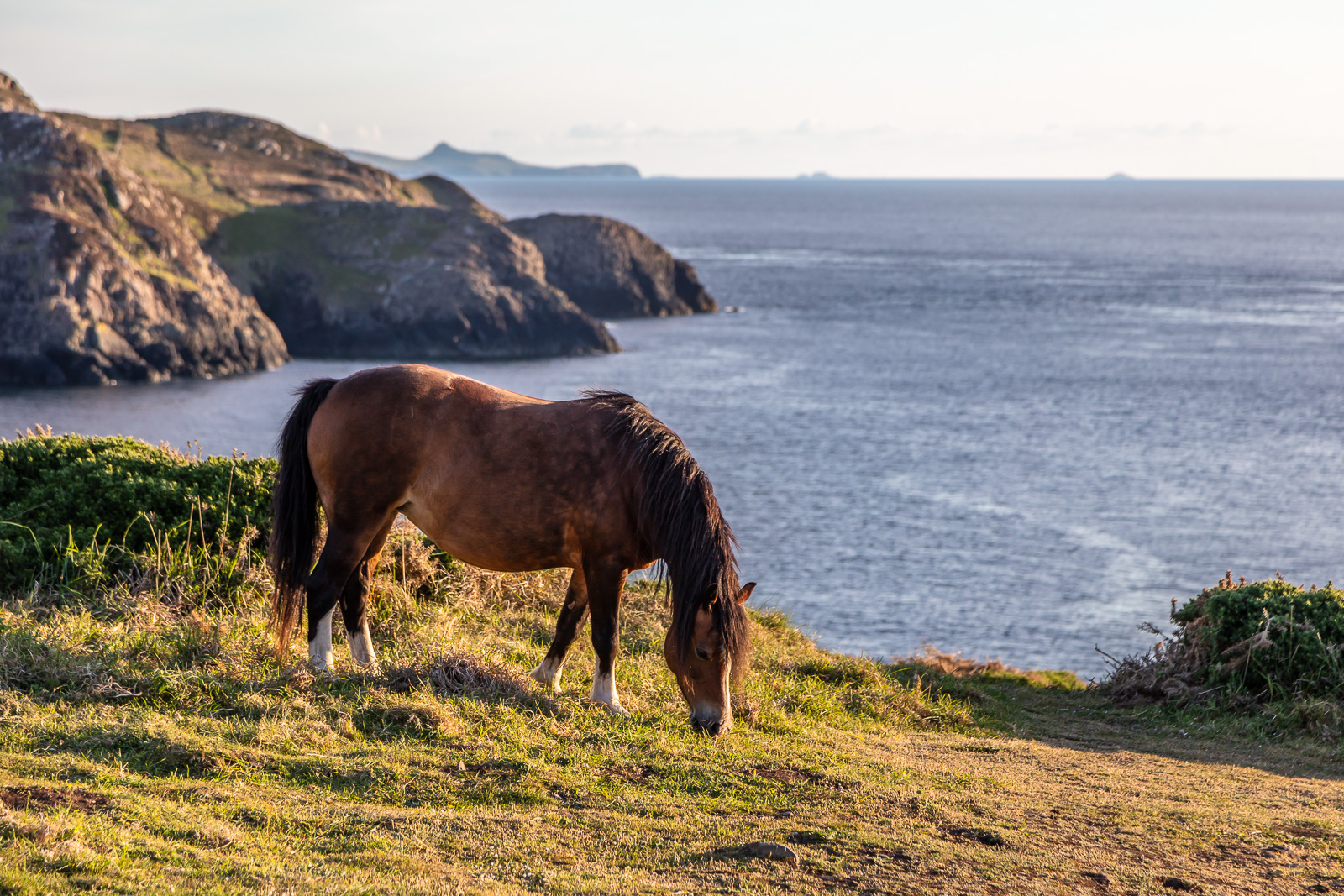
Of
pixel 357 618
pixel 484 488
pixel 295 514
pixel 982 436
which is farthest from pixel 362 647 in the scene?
pixel 982 436

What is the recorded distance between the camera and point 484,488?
784 centimetres

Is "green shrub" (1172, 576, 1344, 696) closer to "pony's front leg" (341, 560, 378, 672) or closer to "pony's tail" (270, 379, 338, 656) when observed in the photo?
"pony's front leg" (341, 560, 378, 672)

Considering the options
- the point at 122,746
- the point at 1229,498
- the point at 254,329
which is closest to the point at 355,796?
the point at 122,746

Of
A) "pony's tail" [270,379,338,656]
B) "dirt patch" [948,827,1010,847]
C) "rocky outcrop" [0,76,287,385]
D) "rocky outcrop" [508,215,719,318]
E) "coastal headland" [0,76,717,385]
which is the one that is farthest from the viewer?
"rocky outcrop" [508,215,719,318]

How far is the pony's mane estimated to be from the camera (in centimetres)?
722

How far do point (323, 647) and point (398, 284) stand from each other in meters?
74.3

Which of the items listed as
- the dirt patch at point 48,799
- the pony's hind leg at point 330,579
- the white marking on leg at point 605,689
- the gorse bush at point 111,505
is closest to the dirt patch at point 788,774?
the white marking on leg at point 605,689

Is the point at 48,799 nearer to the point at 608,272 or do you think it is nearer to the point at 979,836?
the point at 979,836

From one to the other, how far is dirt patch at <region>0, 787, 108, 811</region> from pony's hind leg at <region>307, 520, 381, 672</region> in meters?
2.70

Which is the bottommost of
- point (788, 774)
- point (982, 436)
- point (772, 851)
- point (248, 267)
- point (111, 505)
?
point (982, 436)

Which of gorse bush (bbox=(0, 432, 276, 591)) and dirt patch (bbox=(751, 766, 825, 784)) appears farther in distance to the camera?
gorse bush (bbox=(0, 432, 276, 591))

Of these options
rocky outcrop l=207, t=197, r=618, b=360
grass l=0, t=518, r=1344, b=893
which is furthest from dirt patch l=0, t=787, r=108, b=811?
rocky outcrop l=207, t=197, r=618, b=360

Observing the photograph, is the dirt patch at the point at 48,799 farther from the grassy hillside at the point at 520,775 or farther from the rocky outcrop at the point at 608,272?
the rocky outcrop at the point at 608,272

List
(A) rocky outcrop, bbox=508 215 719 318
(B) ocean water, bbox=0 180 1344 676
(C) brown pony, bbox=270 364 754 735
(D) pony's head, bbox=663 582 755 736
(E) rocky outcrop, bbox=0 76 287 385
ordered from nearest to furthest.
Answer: (D) pony's head, bbox=663 582 755 736 → (C) brown pony, bbox=270 364 754 735 → (B) ocean water, bbox=0 180 1344 676 → (E) rocky outcrop, bbox=0 76 287 385 → (A) rocky outcrop, bbox=508 215 719 318
